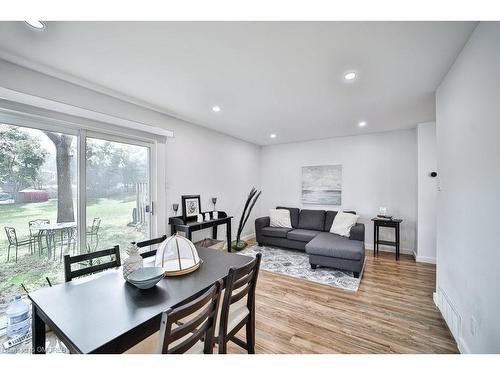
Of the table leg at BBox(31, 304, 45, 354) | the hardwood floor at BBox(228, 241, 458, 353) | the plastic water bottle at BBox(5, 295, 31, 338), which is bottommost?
the hardwood floor at BBox(228, 241, 458, 353)

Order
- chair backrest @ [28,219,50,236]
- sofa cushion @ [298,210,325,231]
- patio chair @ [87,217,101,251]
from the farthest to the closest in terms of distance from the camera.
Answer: sofa cushion @ [298,210,325,231] < patio chair @ [87,217,101,251] < chair backrest @ [28,219,50,236]

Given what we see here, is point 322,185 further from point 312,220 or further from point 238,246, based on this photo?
point 238,246

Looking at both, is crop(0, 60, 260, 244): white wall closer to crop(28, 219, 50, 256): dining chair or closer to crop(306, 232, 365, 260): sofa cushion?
crop(28, 219, 50, 256): dining chair

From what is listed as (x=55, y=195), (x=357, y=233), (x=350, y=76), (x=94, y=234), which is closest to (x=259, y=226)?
(x=357, y=233)

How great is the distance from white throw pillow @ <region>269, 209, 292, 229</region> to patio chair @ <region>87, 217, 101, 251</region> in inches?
131

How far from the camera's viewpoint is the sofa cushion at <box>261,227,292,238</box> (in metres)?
4.31

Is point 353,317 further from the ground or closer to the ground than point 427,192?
closer to the ground

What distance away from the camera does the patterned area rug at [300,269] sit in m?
2.91

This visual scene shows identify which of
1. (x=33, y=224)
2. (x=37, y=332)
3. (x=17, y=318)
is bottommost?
(x=17, y=318)

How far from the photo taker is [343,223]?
4004 mm

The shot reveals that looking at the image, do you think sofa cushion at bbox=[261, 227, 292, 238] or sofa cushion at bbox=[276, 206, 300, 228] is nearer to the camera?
sofa cushion at bbox=[261, 227, 292, 238]

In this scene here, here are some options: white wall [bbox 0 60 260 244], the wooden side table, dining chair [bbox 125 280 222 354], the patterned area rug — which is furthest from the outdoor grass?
the wooden side table

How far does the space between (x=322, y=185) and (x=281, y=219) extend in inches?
51.5
